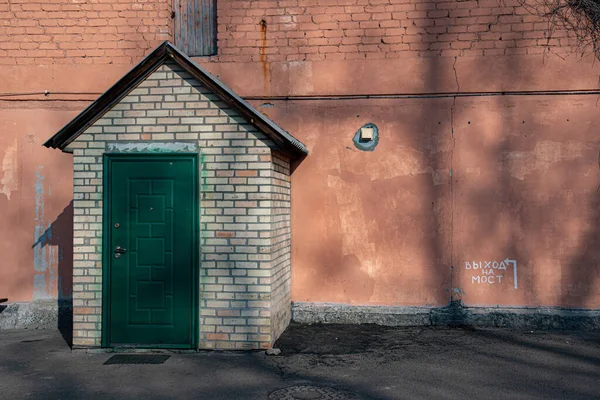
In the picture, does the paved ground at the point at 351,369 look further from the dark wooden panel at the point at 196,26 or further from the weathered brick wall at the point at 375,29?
the dark wooden panel at the point at 196,26

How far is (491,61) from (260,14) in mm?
3376

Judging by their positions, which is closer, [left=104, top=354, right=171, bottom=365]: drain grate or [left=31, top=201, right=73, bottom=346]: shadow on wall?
[left=104, top=354, right=171, bottom=365]: drain grate

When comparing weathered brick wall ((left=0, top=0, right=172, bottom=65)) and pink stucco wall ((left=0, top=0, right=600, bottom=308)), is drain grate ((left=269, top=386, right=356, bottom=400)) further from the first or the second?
weathered brick wall ((left=0, top=0, right=172, bottom=65))

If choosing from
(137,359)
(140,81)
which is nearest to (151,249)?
(137,359)

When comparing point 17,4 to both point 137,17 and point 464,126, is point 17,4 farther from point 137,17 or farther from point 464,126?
point 464,126

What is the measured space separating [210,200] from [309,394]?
8.33ft

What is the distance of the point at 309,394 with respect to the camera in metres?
4.84

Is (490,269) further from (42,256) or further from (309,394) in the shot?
(42,256)

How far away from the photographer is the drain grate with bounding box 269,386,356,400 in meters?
4.74

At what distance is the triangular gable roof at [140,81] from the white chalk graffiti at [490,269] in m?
3.20

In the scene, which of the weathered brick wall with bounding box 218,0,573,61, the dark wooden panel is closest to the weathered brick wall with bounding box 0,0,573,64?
the weathered brick wall with bounding box 218,0,573,61

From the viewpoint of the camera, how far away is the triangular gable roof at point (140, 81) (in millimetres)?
6137

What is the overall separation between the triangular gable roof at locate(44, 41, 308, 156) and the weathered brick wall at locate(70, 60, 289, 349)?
0.09 metres

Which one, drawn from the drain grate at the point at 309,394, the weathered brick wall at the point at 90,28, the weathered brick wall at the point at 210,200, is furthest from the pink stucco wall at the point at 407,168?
the drain grate at the point at 309,394
